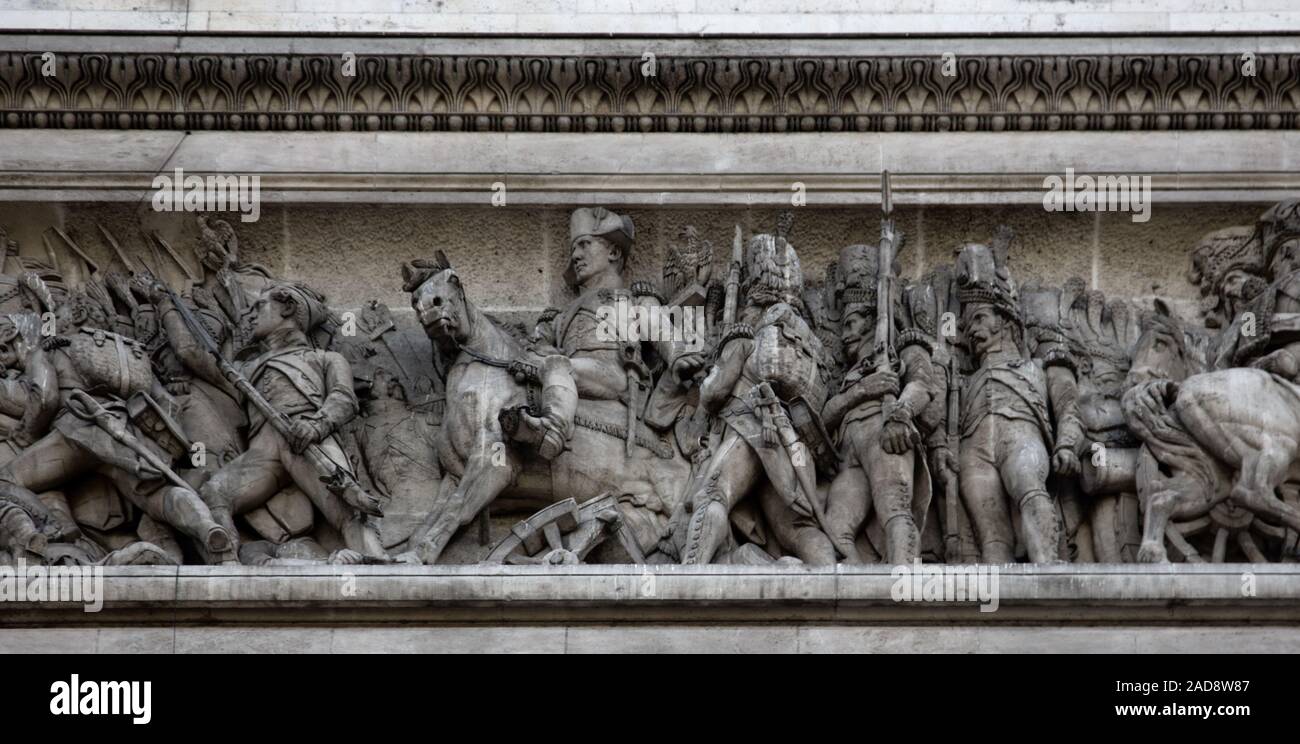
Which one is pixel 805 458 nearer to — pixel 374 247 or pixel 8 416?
pixel 374 247

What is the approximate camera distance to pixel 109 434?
17250mm

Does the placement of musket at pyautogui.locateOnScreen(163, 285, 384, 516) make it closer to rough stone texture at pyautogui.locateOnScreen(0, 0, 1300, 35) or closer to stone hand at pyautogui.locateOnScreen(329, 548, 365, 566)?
stone hand at pyautogui.locateOnScreen(329, 548, 365, 566)

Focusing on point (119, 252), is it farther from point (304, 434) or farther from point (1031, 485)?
point (1031, 485)

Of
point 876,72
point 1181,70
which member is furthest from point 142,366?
point 1181,70

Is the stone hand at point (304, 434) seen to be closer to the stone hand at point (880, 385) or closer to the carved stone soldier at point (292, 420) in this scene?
the carved stone soldier at point (292, 420)

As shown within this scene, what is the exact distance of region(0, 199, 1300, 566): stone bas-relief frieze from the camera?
55.8 ft

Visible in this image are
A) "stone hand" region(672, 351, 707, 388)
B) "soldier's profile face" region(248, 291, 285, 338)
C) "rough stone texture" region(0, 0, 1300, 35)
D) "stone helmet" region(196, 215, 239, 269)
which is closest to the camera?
"stone hand" region(672, 351, 707, 388)

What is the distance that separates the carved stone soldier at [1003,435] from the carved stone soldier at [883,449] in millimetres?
286

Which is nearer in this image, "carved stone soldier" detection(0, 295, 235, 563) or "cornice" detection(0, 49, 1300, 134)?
"carved stone soldier" detection(0, 295, 235, 563)

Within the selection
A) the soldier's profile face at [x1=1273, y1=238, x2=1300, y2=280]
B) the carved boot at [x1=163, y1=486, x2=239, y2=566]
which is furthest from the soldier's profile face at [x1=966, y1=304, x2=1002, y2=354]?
the carved boot at [x1=163, y1=486, x2=239, y2=566]

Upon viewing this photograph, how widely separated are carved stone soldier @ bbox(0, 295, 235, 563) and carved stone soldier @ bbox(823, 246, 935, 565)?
3115mm

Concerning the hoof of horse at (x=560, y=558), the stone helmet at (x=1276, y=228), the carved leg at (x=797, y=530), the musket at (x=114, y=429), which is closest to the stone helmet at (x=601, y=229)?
the carved leg at (x=797, y=530)

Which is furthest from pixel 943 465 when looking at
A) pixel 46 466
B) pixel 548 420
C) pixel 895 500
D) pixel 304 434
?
pixel 46 466

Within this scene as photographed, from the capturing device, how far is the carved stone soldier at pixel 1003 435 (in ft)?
55.8
